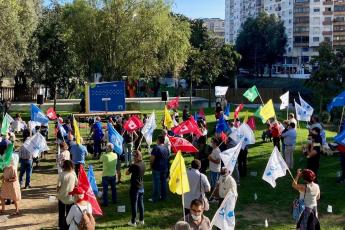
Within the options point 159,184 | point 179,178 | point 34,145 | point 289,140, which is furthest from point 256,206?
point 34,145

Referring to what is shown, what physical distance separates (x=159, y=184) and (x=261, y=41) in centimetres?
7817

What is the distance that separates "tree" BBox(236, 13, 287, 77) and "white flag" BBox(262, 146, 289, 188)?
7916 cm

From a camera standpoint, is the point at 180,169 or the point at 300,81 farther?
the point at 300,81

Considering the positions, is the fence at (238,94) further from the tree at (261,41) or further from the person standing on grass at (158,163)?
the person standing on grass at (158,163)

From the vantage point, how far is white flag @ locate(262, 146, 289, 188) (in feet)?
40.7

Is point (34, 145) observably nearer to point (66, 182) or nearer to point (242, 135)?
point (66, 182)

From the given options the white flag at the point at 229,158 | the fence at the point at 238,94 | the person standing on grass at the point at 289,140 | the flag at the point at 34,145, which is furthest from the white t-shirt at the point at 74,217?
the fence at the point at 238,94

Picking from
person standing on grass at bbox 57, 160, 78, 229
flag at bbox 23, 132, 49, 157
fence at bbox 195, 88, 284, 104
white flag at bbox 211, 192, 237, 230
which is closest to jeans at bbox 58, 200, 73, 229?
person standing on grass at bbox 57, 160, 78, 229

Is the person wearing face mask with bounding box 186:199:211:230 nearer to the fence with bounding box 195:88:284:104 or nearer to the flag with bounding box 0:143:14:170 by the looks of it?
the flag with bounding box 0:143:14:170

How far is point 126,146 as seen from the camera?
1997 centimetres

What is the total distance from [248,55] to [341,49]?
4808 cm

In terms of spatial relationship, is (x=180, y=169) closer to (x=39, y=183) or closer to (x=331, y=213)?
(x=331, y=213)

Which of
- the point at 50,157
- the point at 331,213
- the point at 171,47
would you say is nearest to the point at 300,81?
the point at 171,47

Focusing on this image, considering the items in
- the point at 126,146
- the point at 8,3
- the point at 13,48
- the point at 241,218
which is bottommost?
the point at 241,218
